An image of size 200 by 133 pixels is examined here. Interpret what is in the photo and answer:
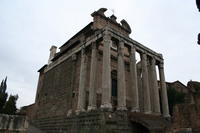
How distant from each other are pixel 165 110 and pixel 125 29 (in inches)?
495

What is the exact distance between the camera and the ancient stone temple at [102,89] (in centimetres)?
1289

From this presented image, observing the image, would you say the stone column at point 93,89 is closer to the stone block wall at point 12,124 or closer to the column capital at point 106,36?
the column capital at point 106,36

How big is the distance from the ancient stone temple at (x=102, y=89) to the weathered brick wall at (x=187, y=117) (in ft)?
12.5

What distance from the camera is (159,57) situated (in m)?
20.8

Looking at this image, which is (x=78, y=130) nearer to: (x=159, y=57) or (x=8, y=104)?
(x=8, y=104)

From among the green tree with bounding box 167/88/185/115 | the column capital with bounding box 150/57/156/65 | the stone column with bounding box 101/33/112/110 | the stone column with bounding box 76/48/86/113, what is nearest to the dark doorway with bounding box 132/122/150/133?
the stone column with bounding box 101/33/112/110

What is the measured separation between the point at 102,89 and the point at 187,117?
7.88 m

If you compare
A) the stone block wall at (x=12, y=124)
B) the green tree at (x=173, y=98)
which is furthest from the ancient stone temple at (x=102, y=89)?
the stone block wall at (x=12, y=124)

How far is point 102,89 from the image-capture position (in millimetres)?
13781

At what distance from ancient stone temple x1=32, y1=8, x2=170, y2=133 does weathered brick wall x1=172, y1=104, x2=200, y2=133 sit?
3811 mm

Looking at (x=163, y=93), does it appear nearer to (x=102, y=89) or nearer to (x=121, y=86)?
(x=121, y=86)

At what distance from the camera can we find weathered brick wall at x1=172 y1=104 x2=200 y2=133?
6208 mm

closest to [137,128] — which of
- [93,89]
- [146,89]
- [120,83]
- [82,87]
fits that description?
[120,83]

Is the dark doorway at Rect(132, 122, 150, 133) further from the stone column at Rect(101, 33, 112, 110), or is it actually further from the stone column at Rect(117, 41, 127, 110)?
the stone column at Rect(101, 33, 112, 110)
